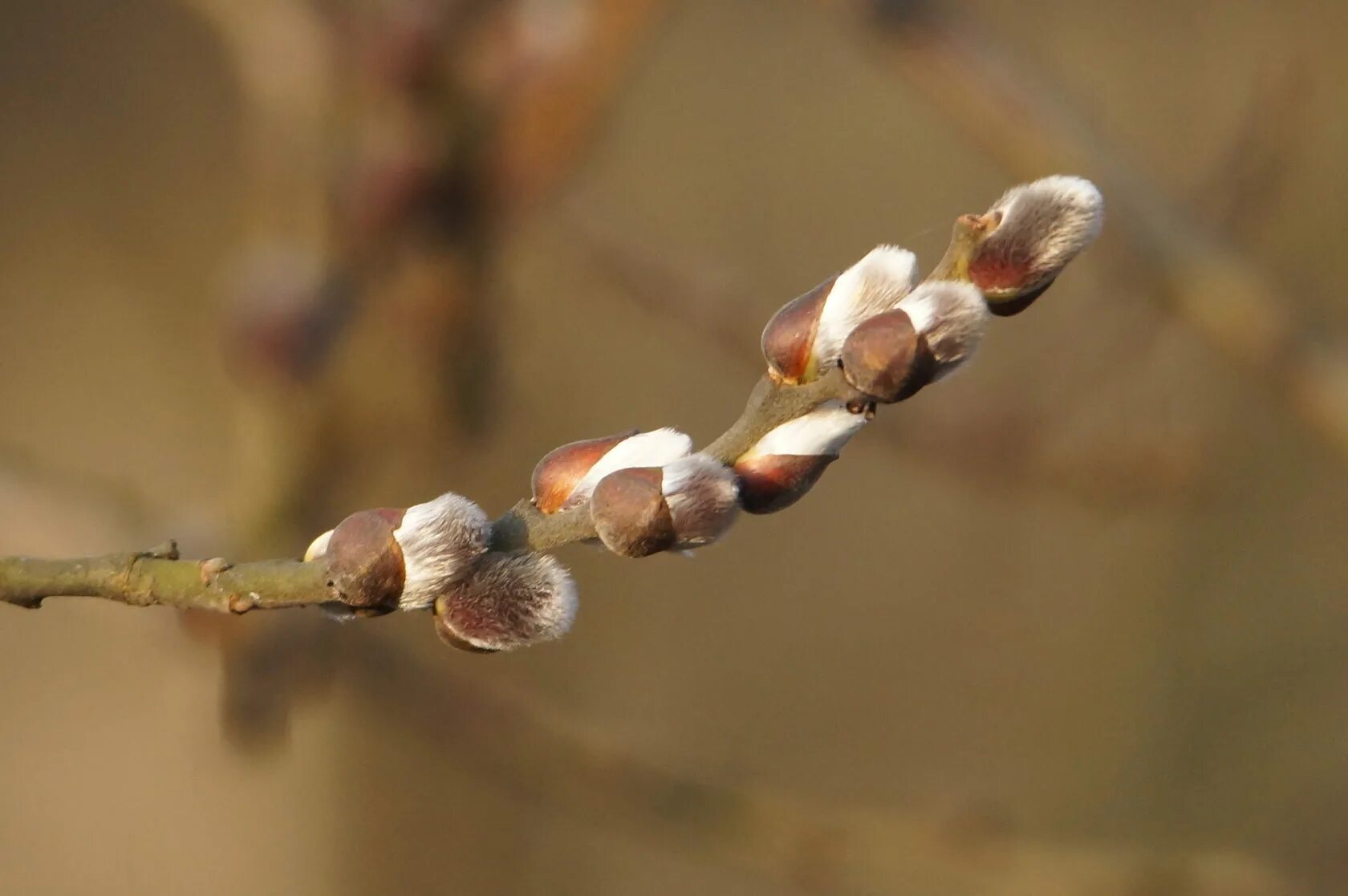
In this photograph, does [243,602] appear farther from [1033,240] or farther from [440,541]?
[1033,240]

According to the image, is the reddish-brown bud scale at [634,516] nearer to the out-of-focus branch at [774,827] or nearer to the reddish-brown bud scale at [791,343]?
the reddish-brown bud scale at [791,343]

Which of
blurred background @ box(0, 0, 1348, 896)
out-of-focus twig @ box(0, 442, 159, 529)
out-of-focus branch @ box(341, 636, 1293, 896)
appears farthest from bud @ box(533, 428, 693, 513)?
out-of-focus branch @ box(341, 636, 1293, 896)

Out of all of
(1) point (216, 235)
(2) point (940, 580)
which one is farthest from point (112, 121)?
(2) point (940, 580)

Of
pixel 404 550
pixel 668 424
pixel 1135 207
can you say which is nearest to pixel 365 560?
pixel 404 550

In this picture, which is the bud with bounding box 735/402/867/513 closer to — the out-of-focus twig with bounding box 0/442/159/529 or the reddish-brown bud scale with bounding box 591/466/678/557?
the reddish-brown bud scale with bounding box 591/466/678/557

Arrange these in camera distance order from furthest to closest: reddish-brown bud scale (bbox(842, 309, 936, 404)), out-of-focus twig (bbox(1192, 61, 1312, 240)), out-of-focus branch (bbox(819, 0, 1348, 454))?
out-of-focus twig (bbox(1192, 61, 1312, 240)) → out-of-focus branch (bbox(819, 0, 1348, 454)) → reddish-brown bud scale (bbox(842, 309, 936, 404))

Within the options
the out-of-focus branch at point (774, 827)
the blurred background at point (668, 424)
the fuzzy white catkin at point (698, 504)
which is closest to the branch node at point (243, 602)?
the fuzzy white catkin at point (698, 504)

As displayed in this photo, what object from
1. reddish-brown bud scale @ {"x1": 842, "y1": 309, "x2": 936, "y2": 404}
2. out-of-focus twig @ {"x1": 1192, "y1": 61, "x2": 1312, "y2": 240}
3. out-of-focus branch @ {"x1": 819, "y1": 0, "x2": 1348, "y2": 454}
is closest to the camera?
reddish-brown bud scale @ {"x1": 842, "y1": 309, "x2": 936, "y2": 404}
